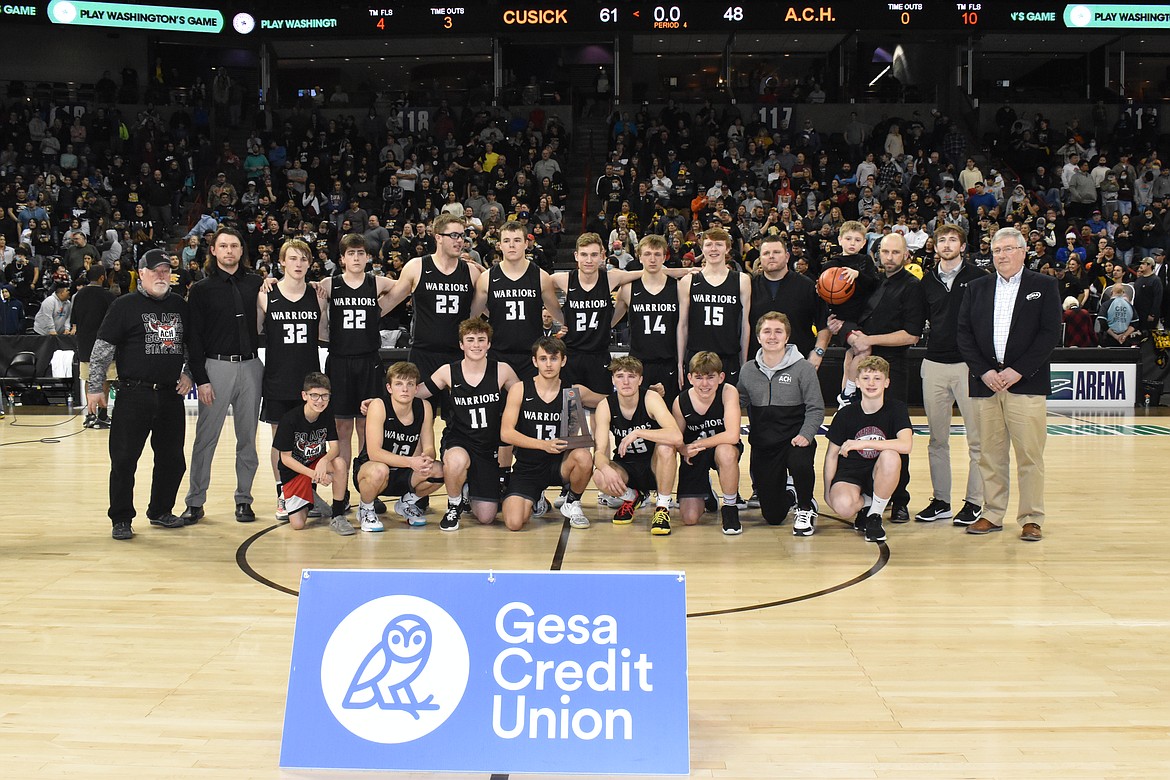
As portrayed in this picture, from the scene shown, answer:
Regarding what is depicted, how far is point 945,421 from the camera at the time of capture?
6855 millimetres

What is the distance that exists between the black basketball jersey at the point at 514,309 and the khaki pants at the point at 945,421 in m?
2.70

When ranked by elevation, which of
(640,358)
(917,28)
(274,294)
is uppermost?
(917,28)

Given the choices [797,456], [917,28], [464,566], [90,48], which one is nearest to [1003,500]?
[797,456]

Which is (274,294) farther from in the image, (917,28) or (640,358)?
(917,28)

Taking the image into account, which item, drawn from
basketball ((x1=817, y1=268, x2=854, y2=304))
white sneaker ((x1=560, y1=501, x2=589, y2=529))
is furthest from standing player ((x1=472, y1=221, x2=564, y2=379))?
basketball ((x1=817, y1=268, x2=854, y2=304))

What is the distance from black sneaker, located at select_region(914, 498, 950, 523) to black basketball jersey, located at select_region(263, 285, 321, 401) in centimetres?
416

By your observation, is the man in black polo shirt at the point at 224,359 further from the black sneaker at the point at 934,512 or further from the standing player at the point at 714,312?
the black sneaker at the point at 934,512

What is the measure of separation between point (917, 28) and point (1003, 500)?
17.8m

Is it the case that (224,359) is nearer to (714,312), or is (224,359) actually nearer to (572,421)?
(572,421)

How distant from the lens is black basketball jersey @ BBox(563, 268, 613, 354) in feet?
23.6

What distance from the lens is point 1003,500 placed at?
6609 mm

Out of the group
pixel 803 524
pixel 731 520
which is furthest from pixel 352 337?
pixel 803 524

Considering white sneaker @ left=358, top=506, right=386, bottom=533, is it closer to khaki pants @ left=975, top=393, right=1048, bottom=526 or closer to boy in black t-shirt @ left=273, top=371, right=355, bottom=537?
boy in black t-shirt @ left=273, top=371, right=355, bottom=537

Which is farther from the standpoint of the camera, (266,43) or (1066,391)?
(266,43)
